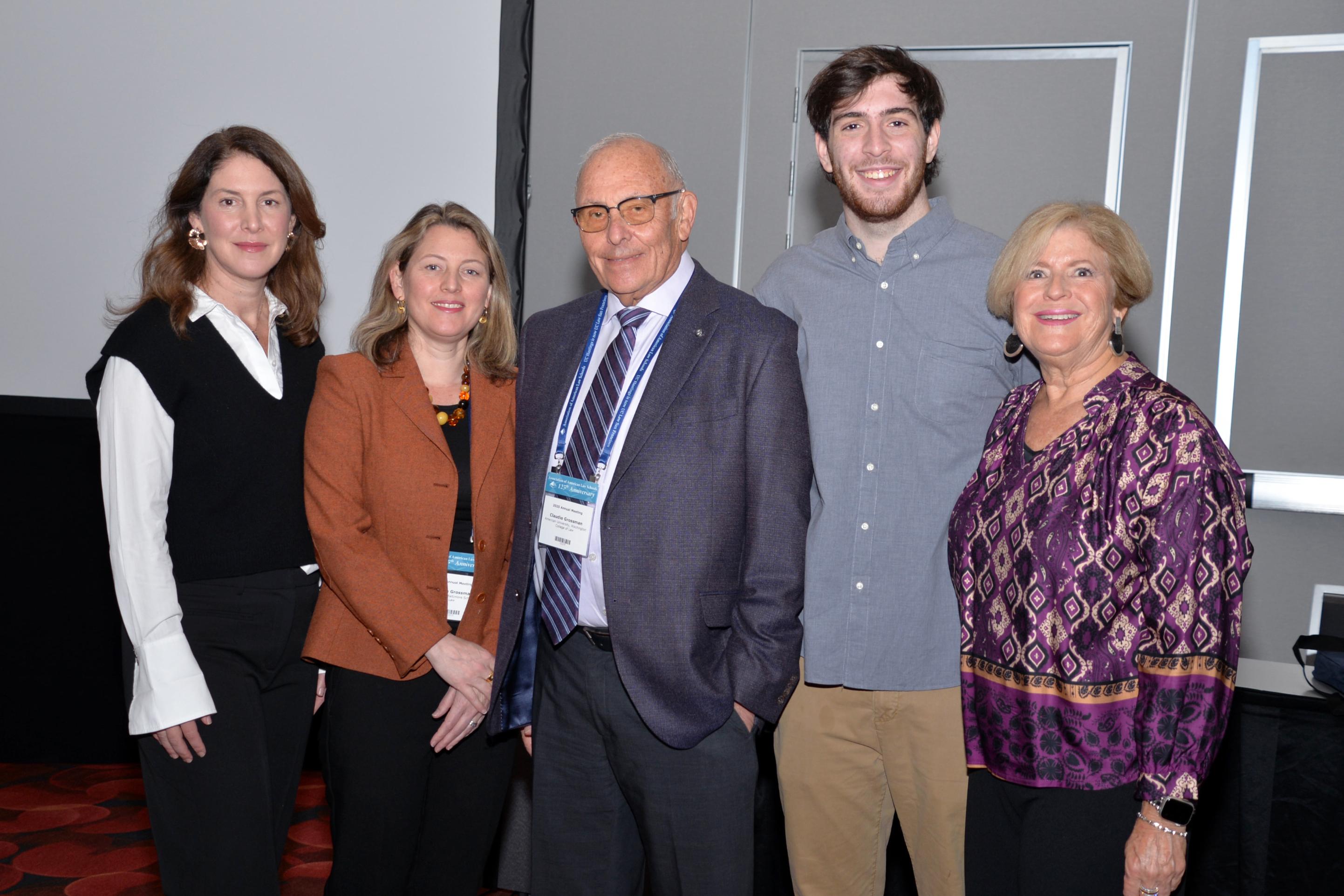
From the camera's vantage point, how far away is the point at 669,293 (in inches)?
83.4

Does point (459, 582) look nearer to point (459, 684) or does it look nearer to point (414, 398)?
point (459, 684)

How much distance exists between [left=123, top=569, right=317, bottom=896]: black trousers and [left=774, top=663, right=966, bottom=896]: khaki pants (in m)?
1.17

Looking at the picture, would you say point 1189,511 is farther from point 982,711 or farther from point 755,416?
point 755,416

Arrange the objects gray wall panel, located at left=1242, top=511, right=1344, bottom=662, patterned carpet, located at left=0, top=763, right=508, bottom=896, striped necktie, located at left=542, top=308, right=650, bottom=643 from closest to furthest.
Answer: striped necktie, located at left=542, top=308, right=650, bottom=643 < patterned carpet, located at left=0, top=763, right=508, bottom=896 < gray wall panel, located at left=1242, top=511, right=1344, bottom=662

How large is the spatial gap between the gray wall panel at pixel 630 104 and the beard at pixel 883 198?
5.98 ft

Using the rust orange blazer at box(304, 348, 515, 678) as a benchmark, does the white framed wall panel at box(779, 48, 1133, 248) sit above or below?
above

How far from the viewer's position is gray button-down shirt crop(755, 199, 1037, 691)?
7.23 feet

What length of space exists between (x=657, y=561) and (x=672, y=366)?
0.39 meters

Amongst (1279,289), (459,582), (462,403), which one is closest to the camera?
(459,582)

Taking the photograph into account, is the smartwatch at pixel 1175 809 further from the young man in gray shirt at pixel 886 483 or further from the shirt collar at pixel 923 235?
the shirt collar at pixel 923 235

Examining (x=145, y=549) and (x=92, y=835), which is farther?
(x=92, y=835)

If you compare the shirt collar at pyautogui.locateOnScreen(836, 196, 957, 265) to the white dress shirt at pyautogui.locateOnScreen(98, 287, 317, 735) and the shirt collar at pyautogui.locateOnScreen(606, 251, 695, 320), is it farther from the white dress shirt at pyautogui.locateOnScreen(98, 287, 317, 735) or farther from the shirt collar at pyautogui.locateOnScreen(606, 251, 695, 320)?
the white dress shirt at pyautogui.locateOnScreen(98, 287, 317, 735)

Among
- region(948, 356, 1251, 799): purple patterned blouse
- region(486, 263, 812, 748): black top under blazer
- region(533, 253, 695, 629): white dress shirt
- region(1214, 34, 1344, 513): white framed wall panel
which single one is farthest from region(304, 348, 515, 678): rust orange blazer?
region(1214, 34, 1344, 513): white framed wall panel

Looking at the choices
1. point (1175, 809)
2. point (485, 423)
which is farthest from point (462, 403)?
point (1175, 809)
